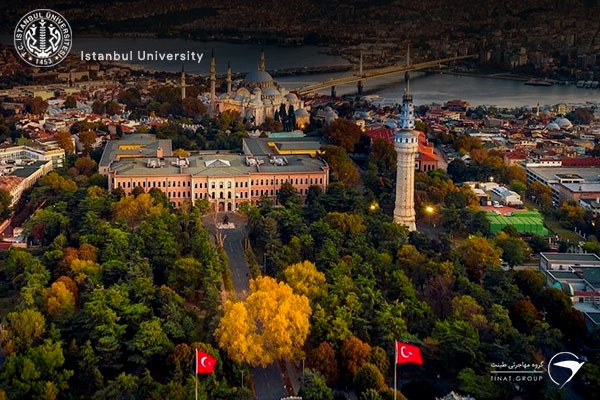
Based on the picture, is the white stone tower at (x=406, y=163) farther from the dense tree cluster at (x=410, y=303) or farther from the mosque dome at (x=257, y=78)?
the mosque dome at (x=257, y=78)

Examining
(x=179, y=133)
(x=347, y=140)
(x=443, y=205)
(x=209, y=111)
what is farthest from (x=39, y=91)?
(x=443, y=205)

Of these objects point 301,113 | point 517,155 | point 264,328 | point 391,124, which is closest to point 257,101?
point 301,113

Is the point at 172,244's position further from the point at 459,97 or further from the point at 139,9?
the point at 459,97

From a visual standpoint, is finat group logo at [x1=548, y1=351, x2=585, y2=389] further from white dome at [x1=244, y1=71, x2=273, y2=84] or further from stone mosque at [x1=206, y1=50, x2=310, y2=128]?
white dome at [x1=244, y1=71, x2=273, y2=84]

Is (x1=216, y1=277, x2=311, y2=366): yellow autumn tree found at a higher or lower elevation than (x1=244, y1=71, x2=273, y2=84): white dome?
lower

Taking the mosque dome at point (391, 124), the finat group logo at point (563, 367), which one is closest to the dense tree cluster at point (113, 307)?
the finat group logo at point (563, 367)

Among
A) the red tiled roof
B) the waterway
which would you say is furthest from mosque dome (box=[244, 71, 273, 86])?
the red tiled roof

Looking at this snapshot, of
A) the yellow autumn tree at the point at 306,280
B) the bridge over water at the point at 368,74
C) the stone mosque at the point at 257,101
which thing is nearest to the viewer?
the yellow autumn tree at the point at 306,280
